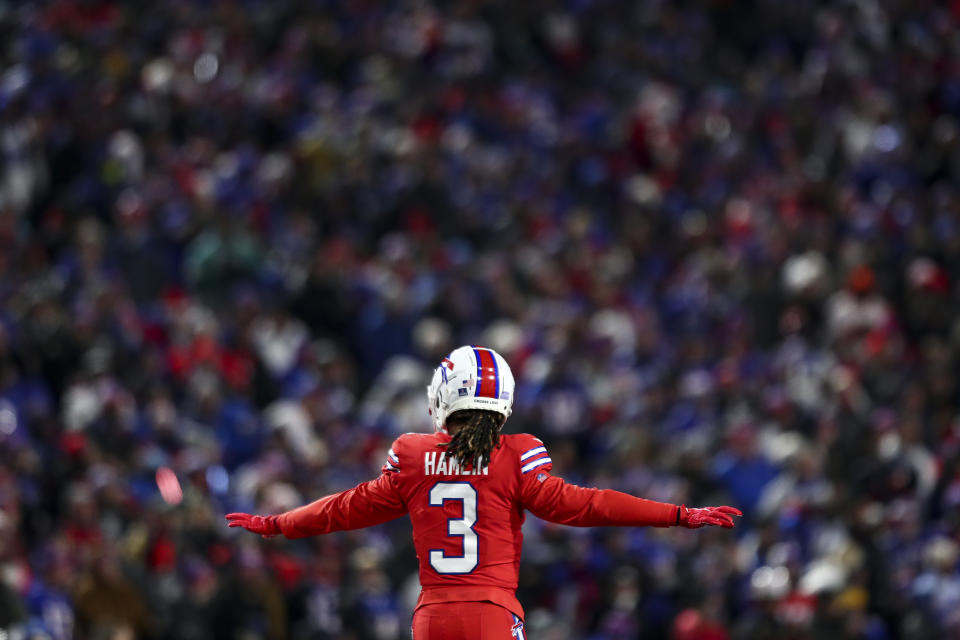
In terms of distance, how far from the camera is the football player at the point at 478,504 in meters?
7.01

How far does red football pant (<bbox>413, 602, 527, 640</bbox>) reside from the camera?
699 cm

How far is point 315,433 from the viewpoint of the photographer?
1622 centimetres

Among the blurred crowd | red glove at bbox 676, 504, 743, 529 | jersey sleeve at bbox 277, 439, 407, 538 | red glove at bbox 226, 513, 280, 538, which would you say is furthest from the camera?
the blurred crowd

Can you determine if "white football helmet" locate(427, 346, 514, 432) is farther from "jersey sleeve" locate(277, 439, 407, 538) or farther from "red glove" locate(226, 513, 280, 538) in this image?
"red glove" locate(226, 513, 280, 538)

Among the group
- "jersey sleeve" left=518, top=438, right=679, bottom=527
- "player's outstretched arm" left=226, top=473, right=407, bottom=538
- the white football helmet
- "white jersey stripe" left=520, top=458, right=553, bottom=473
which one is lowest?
"jersey sleeve" left=518, top=438, right=679, bottom=527

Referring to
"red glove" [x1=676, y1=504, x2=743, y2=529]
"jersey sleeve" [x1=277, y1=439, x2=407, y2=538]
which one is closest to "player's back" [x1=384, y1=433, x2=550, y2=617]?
"jersey sleeve" [x1=277, y1=439, x2=407, y2=538]

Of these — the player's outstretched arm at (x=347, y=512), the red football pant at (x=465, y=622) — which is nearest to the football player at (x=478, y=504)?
the red football pant at (x=465, y=622)

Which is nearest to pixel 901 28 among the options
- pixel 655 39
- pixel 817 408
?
pixel 655 39

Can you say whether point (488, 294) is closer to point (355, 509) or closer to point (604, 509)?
point (355, 509)

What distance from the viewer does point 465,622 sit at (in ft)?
23.0

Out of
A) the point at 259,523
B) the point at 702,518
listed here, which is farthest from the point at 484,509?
the point at 259,523

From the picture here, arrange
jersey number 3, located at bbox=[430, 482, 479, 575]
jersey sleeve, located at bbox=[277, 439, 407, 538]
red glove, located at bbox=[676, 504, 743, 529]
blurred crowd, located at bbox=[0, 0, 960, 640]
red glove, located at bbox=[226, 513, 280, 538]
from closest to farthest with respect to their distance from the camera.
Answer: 1. red glove, located at bbox=[676, 504, 743, 529]
2. jersey number 3, located at bbox=[430, 482, 479, 575]
3. jersey sleeve, located at bbox=[277, 439, 407, 538]
4. red glove, located at bbox=[226, 513, 280, 538]
5. blurred crowd, located at bbox=[0, 0, 960, 640]

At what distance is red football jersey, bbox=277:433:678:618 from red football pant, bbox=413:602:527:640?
4 centimetres

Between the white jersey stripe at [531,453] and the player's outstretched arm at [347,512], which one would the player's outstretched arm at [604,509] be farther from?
the player's outstretched arm at [347,512]
